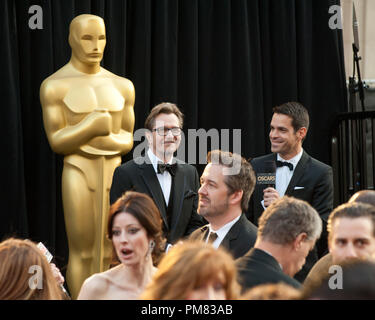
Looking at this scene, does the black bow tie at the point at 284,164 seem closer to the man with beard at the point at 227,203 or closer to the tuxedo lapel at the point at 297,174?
the tuxedo lapel at the point at 297,174

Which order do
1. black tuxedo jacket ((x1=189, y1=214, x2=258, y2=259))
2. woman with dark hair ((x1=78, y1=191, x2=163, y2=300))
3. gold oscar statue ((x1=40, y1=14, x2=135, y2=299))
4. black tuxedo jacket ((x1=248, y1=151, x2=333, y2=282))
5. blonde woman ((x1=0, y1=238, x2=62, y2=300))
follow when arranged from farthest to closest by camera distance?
gold oscar statue ((x1=40, y1=14, x2=135, y2=299))
black tuxedo jacket ((x1=248, y1=151, x2=333, y2=282))
black tuxedo jacket ((x1=189, y1=214, x2=258, y2=259))
woman with dark hair ((x1=78, y1=191, x2=163, y2=300))
blonde woman ((x1=0, y1=238, x2=62, y2=300))

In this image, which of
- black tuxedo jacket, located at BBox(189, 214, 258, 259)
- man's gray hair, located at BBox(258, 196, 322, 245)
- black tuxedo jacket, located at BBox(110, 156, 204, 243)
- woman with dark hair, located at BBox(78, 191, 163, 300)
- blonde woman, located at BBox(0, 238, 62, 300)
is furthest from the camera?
black tuxedo jacket, located at BBox(110, 156, 204, 243)

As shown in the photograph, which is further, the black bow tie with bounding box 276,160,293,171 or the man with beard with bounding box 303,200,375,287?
the black bow tie with bounding box 276,160,293,171

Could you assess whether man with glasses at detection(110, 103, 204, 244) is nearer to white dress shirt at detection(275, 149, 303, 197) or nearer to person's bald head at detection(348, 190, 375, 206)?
white dress shirt at detection(275, 149, 303, 197)

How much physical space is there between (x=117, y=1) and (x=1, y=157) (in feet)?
4.98

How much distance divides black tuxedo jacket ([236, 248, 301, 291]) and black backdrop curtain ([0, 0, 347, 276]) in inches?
117

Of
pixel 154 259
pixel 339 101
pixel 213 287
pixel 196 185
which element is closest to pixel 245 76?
pixel 339 101

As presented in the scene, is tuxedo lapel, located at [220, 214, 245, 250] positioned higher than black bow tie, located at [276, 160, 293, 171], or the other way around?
black bow tie, located at [276, 160, 293, 171]

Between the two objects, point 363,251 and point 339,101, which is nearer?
point 363,251

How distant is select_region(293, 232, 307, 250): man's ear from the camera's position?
2.97 metres

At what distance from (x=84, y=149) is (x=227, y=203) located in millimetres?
1469

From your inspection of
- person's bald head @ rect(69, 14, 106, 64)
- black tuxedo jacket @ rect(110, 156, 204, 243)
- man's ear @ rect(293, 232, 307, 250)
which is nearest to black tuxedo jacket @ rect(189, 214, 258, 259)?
man's ear @ rect(293, 232, 307, 250)
